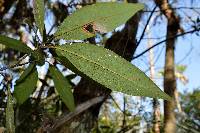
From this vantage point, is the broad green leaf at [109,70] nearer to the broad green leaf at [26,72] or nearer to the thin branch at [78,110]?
the broad green leaf at [26,72]

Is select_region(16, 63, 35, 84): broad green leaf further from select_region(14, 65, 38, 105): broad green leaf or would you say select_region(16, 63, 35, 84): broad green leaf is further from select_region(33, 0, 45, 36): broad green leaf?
select_region(33, 0, 45, 36): broad green leaf

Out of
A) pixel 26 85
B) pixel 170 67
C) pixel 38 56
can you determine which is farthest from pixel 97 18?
pixel 170 67

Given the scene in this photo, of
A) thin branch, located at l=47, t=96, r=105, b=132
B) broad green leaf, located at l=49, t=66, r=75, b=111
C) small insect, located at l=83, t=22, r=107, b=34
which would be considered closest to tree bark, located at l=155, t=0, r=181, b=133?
thin branch, located at l=47, t=96, r=105, b=132

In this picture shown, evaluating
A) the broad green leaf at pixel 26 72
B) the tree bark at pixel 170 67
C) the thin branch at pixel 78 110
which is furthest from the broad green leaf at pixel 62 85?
the tree bark at pixel 170 67

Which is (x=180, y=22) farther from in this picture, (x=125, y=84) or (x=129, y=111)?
(x=125, y=84)

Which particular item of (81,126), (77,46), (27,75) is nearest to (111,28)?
(77,46)

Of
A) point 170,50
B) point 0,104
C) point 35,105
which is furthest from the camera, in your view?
point 170,50
